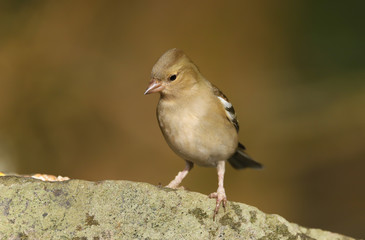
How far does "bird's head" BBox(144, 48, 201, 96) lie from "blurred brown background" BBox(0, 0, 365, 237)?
304cm

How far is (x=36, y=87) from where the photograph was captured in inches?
258

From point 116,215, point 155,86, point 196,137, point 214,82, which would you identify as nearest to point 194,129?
point 196,137

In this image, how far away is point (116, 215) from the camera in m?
2.85

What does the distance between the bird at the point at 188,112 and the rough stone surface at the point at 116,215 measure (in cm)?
65

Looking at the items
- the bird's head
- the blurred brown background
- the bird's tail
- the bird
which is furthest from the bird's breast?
the blurred brown background

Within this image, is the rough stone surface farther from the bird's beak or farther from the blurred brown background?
the blurred brown background

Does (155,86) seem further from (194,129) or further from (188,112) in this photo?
(194,129)

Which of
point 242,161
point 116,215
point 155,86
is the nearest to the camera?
point 116,215

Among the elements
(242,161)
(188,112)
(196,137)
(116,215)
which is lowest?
(116,215)

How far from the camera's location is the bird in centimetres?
366

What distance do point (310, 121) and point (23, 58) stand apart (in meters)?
3.53

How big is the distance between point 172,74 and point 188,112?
269 mm

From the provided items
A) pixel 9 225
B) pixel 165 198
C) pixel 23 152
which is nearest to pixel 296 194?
pixel 23 152

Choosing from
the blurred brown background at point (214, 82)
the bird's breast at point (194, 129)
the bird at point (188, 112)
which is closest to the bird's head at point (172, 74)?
the bird at point (188, 112)
